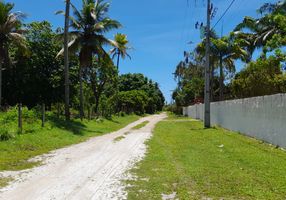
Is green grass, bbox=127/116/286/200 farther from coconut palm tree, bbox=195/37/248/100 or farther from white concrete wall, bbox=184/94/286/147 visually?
coconut palm tree, bbox=195/37/248/100

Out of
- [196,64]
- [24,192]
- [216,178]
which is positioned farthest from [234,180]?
[196,64]

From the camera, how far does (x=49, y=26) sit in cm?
3888

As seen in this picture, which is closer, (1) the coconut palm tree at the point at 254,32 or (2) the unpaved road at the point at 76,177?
(2) the unpaved road at the point at 76,177

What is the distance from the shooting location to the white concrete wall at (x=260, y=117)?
15.5m

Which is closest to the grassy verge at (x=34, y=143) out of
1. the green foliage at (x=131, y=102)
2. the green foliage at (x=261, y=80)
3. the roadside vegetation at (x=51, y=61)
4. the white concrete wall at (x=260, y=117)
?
the roadside vegetation at (x=51, y=61)

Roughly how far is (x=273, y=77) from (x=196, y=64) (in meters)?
37.6

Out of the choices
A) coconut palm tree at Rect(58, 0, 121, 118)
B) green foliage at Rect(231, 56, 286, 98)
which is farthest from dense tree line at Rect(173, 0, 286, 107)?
coconut palm tree at Rect(58, 0, 121, 118)

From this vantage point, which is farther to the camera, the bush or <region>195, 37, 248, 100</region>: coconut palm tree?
<region>195, 37, 248, 100</region>: coconut palm tree

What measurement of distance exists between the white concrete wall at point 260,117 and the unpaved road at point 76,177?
17.7 feet

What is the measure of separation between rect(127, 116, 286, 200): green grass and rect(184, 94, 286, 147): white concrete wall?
120 centimetres

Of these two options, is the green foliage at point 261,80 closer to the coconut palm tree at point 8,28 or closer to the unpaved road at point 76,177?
the coconut palm tree at point 8,28

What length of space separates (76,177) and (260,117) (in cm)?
1126

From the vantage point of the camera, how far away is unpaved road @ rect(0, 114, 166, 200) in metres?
7.85

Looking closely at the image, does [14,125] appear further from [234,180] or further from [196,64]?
[196,64]
